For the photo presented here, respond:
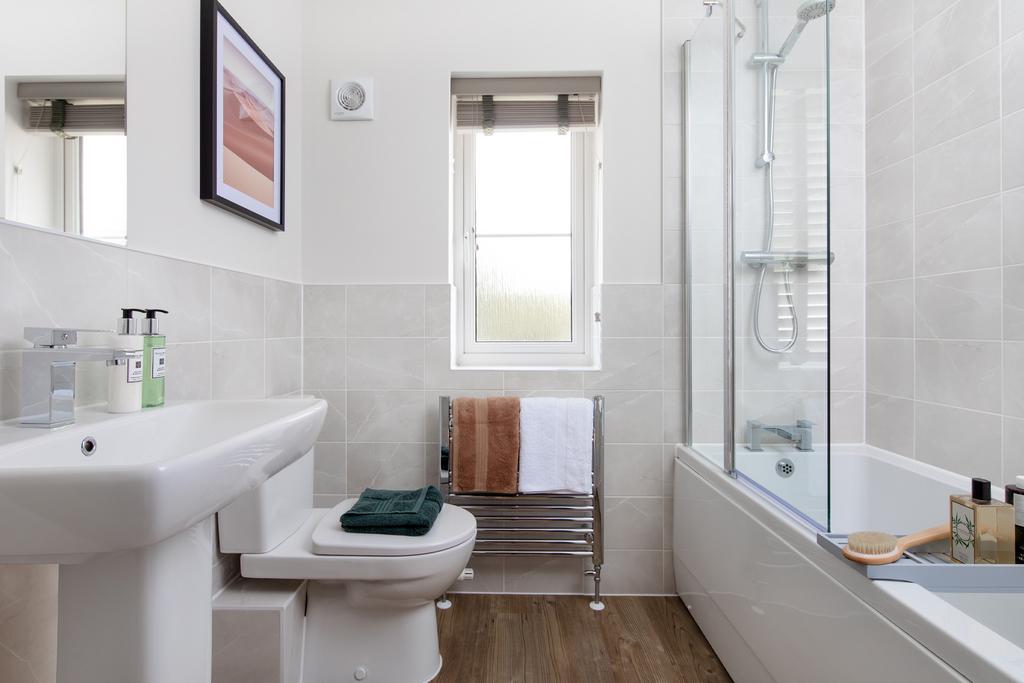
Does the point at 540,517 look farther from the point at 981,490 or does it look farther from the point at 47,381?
the point at 47,381

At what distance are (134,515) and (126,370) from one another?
520 millimetres

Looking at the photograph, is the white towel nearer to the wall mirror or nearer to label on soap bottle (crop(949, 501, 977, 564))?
label on soap bottle (crop(949, 501, 977, 564))

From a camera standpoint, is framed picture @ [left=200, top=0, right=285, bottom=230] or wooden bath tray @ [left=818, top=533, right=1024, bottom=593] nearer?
wooden bath tray @ [left=818, top=533, right=1024, bottom=593]

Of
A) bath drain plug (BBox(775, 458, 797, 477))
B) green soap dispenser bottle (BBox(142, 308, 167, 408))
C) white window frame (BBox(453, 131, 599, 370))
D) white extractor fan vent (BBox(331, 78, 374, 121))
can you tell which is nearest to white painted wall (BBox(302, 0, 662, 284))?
white extractor fan vent (BBox(331, 78, 374, 121))

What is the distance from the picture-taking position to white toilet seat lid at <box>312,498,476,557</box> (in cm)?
136

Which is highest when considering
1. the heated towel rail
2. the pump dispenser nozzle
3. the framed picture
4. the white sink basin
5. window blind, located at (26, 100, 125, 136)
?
the framed picture

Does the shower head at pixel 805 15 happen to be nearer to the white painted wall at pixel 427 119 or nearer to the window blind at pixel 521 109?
the white painted wall at pixel 427 119

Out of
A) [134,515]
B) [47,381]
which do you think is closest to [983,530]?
[134,515]

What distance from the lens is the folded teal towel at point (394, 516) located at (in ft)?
4.67

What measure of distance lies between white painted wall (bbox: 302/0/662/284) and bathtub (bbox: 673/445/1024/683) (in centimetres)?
87

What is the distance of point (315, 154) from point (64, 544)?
170 cm

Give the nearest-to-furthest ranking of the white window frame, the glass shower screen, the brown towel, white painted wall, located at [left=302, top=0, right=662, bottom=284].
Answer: the glass shower screen → the brown towel → white painted wall, located at [left=302, top=0, right=662, bottom=284] → the white window frame

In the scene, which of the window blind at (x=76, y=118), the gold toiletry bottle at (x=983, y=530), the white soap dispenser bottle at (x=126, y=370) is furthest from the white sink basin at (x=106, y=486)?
the gold toiletry bottle at (x=983, y=530)

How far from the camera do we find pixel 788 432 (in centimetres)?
120
